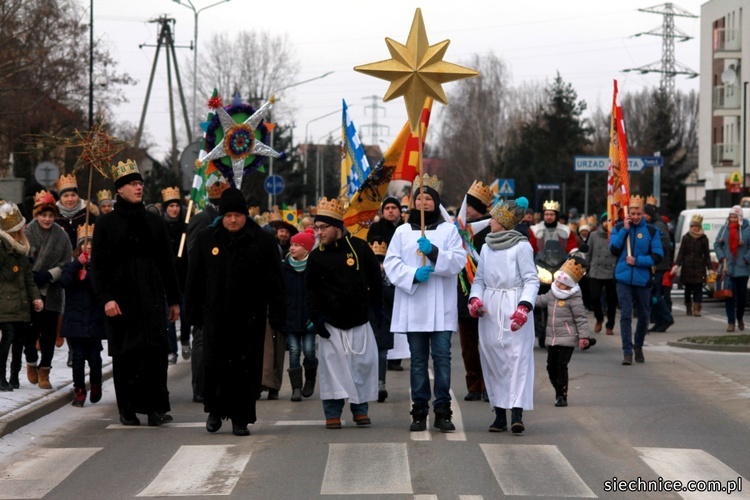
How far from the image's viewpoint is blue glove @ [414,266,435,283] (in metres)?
10.6

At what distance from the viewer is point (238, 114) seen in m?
14.2

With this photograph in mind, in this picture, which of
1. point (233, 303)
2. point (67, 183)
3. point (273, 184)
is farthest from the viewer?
point (273, 184)

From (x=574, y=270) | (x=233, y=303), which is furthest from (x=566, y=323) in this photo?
(x=233, y=303)

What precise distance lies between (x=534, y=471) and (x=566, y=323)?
151 inches

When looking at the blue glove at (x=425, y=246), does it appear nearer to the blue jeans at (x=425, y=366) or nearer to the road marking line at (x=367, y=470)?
the blue jeans at (x=425, y=366)

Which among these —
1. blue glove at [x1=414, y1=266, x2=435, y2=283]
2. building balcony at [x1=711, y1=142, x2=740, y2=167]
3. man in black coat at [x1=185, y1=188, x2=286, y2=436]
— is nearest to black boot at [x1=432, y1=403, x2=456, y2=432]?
blue glove at [x1=414, y1=266, x2=435, y2=283]

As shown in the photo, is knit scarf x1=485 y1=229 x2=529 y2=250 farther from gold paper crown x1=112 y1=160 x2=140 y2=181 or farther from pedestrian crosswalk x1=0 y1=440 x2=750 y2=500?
gold paper crown x1=112 y1=160 x2=140 y2=181

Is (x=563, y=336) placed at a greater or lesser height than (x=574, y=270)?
lesser

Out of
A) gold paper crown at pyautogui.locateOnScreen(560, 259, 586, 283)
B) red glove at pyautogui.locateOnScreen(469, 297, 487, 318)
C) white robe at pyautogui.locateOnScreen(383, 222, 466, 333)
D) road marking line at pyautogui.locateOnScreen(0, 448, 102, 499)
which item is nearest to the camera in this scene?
road marking line at pyautogui.locateOnScreen(0, 448, 102, 499)

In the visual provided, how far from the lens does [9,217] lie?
A: 12953 millimetres

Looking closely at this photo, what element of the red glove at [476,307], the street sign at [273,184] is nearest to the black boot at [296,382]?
the red glove at [476,307]

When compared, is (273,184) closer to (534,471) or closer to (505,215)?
(505,215)

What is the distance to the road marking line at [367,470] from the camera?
27.0 ft

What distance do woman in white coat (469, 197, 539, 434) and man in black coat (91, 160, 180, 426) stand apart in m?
2.66
